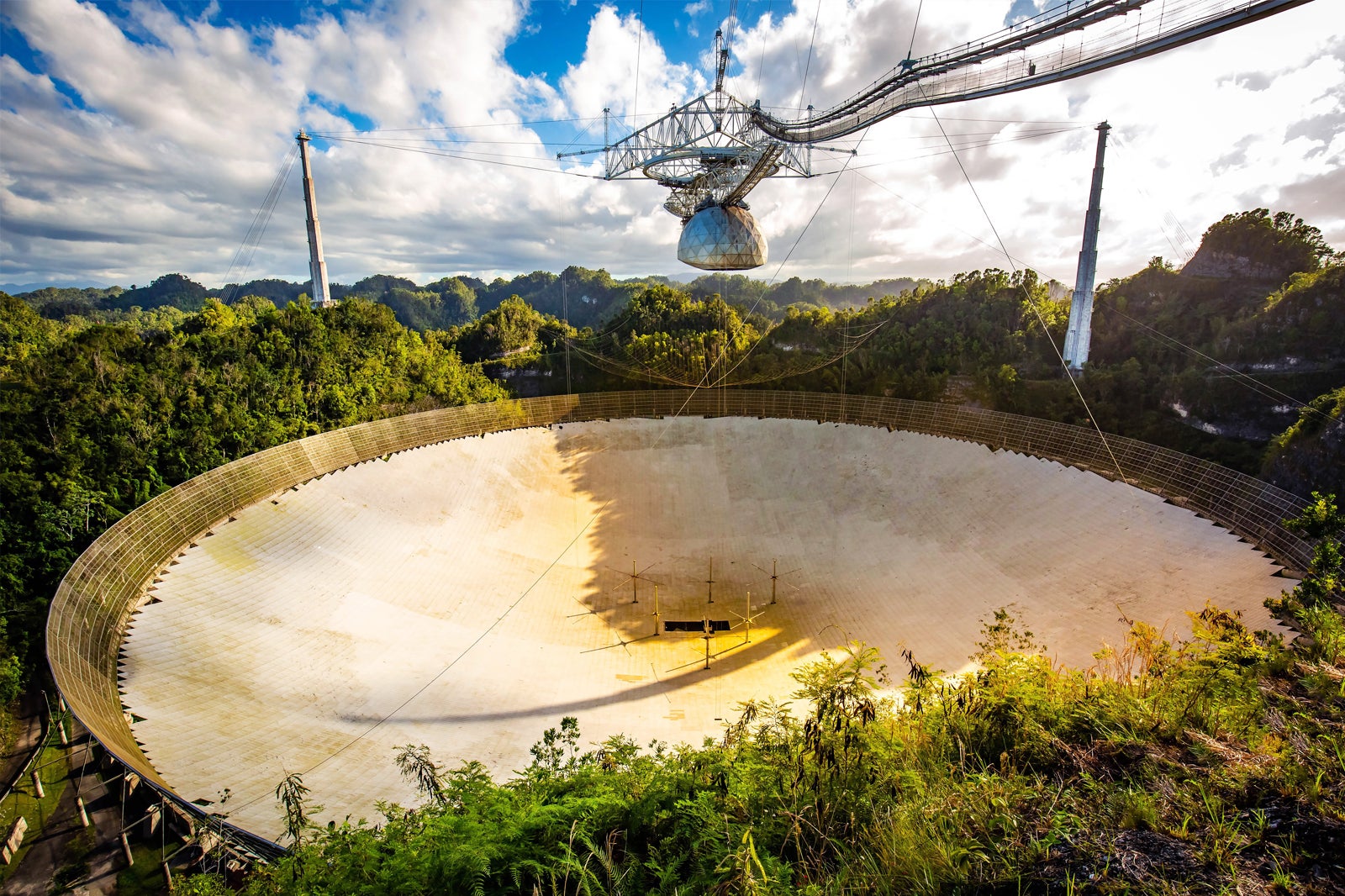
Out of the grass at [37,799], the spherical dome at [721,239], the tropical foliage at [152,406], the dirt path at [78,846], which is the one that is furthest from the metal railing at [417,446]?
the tropical foliage at [152,406]

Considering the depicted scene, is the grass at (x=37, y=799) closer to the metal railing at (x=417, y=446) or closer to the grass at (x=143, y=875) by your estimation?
the grass at (x=143, y=875)

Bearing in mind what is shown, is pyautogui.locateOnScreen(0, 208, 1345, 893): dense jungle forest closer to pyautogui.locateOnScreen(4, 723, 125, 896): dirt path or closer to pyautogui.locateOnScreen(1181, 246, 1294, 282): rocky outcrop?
pyautogui.locateOnScreen(1181, 246, 1294, 282): rocky outcrop

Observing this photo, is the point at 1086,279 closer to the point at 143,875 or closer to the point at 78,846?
the point at 143,875

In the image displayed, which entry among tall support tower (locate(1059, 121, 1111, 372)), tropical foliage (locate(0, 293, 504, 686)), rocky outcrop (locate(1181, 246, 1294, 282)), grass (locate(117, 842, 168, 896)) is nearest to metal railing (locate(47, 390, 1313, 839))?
grass (locate(117, 842, 168, 896))

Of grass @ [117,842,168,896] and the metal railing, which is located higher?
the metal railing

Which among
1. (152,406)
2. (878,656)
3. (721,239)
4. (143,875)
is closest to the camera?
(878,656)

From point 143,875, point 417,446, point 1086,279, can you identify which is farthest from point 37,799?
point 1086,279

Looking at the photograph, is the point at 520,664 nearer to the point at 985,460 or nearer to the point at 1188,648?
the point at 1188,648
